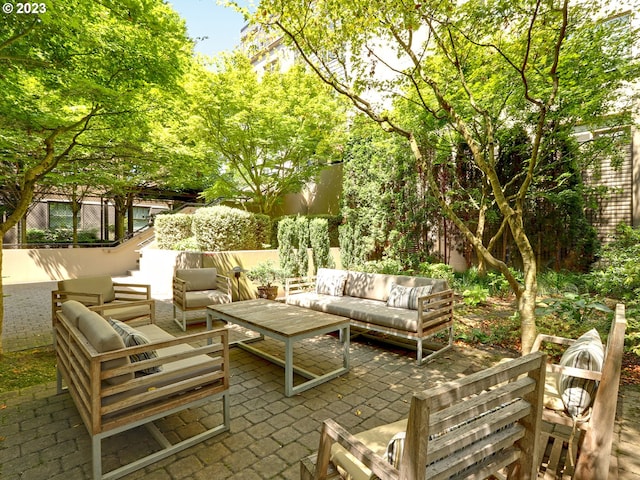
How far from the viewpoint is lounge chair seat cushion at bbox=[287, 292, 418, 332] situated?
4.52m

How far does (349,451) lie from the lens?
158 centimetres

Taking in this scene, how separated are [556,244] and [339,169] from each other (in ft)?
26.0

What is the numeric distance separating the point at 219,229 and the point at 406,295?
661cm

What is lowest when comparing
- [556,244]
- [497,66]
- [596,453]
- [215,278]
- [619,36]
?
[596,453]

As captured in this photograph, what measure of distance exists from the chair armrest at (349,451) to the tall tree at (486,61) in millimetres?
3698

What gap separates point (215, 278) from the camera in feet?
22.4

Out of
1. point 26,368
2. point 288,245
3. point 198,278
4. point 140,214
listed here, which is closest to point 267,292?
point 198,278

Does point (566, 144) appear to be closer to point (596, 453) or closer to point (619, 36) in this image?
point (619, 36)

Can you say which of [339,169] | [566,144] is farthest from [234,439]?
[339,169]

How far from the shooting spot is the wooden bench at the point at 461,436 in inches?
51.2

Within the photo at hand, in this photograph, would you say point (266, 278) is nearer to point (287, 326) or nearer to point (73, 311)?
point (287, 326)

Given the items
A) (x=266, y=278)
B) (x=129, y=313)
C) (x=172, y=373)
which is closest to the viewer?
(x=172, y=373)

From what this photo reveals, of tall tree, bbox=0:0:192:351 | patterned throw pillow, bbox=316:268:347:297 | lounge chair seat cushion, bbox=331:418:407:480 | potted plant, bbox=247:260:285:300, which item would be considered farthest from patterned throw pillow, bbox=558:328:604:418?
potted plant, bbox=247:260:285:300

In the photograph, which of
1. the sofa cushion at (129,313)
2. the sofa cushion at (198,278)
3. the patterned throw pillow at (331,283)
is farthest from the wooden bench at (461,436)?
the sofa cushion at (198,278)
